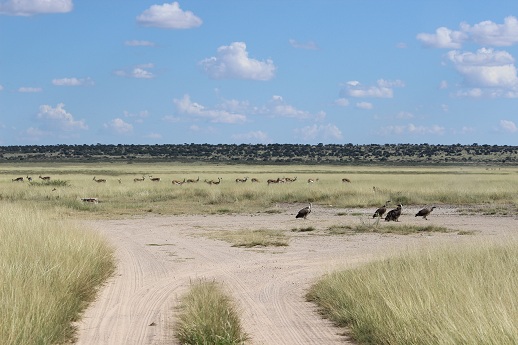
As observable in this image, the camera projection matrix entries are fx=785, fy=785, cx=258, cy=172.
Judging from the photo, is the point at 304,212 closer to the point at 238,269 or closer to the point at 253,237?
the point at 253,237

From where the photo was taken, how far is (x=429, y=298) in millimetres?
10219

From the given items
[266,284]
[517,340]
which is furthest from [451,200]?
[517,340]

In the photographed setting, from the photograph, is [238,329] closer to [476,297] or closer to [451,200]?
[476,297]

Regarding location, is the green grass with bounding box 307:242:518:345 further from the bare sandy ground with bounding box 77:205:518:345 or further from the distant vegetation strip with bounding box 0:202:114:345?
the distant vegetation strip with bounding box 0:202:114:345

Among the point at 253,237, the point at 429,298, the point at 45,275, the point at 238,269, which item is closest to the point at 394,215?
the point at 253,237

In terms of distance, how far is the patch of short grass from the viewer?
22.6m

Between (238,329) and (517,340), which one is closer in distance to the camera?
(517,340)

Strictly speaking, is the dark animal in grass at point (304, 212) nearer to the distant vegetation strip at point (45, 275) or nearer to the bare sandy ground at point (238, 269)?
the bare sandy ground at point (238, 269)

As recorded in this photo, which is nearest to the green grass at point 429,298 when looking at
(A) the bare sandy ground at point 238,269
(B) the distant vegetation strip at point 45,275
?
(A) the bare sandy ground at point 238,269

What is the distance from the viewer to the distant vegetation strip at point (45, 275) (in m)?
9.23

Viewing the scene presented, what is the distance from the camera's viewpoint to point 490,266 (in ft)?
44.3

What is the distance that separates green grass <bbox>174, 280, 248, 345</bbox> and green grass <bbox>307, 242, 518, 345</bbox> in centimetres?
154

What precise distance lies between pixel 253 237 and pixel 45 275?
39.1 ft

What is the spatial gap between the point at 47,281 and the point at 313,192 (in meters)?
31.8
